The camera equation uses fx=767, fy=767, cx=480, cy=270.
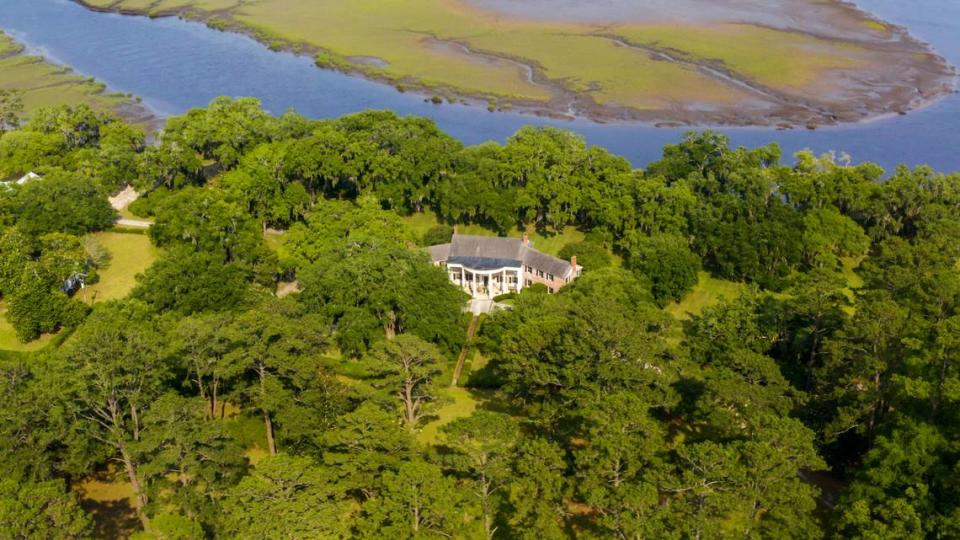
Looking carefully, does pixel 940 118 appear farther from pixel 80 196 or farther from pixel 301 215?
pixel 80 196

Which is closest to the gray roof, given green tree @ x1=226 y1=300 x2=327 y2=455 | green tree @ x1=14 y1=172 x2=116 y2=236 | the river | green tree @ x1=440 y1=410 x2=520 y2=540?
green tree @ x1=226 y1=300 x2=327 y2=455

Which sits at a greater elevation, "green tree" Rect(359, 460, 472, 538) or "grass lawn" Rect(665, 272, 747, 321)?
"green tree" Rect(359, 460, 472, 538)

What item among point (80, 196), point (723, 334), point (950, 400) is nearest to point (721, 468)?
point (950, 400)

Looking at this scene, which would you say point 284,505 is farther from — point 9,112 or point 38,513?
point 9,112

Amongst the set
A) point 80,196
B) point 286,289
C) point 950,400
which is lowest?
point 286,289

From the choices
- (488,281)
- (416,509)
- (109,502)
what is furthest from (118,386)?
(488,281)

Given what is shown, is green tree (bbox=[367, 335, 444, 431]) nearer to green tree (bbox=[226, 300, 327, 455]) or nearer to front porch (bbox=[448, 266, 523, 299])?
green tree (bbox=[226, 300, 327, 455])
